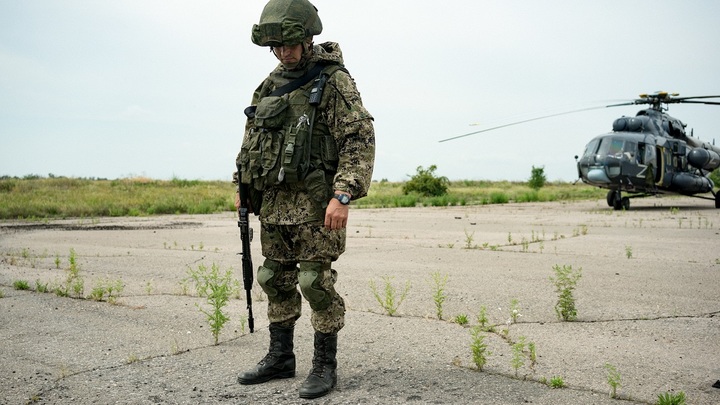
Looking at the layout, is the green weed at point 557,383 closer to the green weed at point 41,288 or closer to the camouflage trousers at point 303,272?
the camouflage trousers at point 303,272

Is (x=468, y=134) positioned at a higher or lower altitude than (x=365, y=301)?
higher

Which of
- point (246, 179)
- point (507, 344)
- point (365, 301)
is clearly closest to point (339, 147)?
Answer: point (246, 179)

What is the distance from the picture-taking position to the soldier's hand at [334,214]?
12.9ft

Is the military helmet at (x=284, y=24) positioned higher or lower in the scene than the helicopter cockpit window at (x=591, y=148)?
lower

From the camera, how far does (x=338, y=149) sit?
421 cm

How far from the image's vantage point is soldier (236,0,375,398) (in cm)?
404

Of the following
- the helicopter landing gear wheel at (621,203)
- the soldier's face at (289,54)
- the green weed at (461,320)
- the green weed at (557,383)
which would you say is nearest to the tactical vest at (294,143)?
the soldier's face at (289,54)

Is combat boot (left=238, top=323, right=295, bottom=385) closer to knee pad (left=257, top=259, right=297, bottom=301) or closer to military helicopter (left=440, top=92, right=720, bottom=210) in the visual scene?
knee pad (left=257, top=259, right=297, bottom=301)

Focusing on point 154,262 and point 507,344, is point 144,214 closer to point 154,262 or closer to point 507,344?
point 154,262

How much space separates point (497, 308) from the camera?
20.8ft

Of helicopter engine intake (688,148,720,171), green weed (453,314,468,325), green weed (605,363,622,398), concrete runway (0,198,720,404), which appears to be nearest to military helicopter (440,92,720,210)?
helicopter engine intake (688,148,720,171)

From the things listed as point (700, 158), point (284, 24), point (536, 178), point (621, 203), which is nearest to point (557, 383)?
point (284, 24)

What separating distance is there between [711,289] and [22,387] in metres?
6.35

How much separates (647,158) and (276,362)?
18.9 metres
